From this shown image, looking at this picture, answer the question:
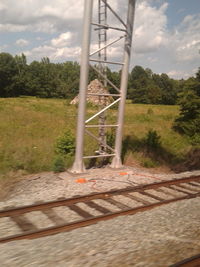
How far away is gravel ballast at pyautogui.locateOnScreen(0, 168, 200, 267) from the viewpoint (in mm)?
4531

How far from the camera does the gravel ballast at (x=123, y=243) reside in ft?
14.9

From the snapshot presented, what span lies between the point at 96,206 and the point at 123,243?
261 cm

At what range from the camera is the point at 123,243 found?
204 inches

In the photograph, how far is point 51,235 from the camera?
5871mm

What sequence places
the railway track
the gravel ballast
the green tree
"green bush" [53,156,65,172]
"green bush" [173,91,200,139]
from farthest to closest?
the green tree → "green bush" [173,91,200,139] → "green bush" [53,156,65,172] → the railway track → the gravel ballast

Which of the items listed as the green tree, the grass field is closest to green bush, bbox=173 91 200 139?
the grass field

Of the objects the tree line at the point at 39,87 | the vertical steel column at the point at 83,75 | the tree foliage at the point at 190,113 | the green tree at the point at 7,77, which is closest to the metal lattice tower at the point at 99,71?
the vertical steel column at the point at 83,75

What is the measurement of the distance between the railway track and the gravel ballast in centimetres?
29

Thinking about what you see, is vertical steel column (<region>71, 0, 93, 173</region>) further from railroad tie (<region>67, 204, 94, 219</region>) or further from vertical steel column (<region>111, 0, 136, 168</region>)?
railroad tie (<region>67, 204, 94, 219</region>)

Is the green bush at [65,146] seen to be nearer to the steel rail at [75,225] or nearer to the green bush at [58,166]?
the green bush at [58,166]

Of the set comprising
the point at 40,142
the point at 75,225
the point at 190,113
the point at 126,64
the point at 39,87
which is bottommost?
the point at 75,225

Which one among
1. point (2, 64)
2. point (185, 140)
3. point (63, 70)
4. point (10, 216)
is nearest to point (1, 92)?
point (2, 64)

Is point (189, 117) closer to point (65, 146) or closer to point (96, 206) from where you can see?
point (65, 146)

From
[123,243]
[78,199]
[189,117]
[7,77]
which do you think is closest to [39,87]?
[7,77]
